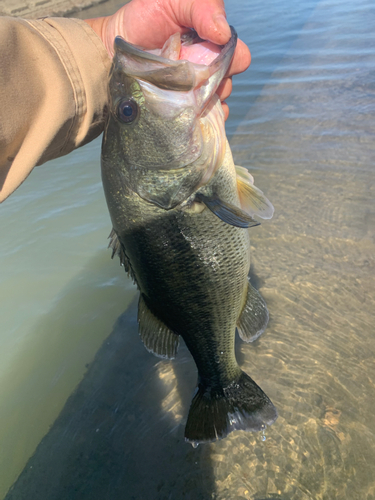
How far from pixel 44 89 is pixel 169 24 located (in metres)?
0.78

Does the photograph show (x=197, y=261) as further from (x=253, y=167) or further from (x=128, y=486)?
(x=253, y=167)

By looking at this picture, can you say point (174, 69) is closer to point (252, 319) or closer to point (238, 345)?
point (252, 319)

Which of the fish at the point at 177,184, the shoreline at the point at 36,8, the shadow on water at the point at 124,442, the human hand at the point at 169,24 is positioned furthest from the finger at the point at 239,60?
the shoreline at the point at 36,8

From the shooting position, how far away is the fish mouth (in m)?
1.61

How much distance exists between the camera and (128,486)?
258 centimetres

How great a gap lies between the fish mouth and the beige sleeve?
1.07 feet

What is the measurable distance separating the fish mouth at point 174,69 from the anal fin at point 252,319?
1.21m

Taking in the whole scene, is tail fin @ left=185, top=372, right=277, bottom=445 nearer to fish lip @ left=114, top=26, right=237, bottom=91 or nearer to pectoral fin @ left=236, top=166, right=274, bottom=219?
pectoral fin @ left=236, top=166, right=274, bottom=219

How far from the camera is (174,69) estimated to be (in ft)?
5.26

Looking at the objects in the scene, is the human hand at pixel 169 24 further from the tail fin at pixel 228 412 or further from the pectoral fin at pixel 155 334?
the tail fin at pixel 228 412

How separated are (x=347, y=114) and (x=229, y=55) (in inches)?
190

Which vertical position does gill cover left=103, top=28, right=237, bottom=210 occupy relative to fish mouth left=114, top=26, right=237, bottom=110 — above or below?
below

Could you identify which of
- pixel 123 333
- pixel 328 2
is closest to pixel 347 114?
pixel 123 333

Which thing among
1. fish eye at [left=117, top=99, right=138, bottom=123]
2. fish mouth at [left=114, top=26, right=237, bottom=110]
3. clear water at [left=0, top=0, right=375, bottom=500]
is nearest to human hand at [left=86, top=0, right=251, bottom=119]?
fish mouth at [left=114, top=26, right=237, bottom=110]
